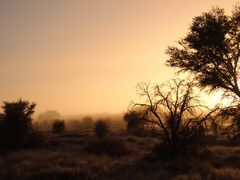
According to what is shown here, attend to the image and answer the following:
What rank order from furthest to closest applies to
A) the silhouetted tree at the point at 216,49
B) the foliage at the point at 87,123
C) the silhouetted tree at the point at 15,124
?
the foliage at the point at 87,123 → the silhouetted tree at the point at 15,124 → the silhouetted tree at the point at 216,49

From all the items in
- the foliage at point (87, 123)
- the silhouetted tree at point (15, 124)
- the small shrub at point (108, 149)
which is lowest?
the small shrub at point (108, 149)

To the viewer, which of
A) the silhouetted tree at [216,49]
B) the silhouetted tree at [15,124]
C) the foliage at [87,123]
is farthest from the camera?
the foliage at [87,123]

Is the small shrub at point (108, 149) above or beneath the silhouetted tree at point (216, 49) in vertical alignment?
beneath

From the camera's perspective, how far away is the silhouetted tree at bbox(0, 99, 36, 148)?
1549 inches

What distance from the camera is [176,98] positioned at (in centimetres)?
3119

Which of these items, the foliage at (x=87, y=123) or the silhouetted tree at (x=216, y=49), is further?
the foliage at (x=87, y=123)

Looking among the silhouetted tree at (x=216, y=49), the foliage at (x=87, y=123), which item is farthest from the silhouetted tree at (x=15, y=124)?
the foliage at (x=87, y=123)

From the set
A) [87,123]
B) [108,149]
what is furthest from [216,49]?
[87,123]

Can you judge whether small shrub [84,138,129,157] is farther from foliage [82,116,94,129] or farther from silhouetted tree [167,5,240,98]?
foliage [82,116,94,129]

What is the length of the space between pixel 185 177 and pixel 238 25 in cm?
1097

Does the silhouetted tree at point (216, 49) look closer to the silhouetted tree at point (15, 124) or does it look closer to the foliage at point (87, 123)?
the silhouetted tree at point (15, 124)

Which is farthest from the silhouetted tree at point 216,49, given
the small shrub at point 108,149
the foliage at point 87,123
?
the foliage at point 87,123

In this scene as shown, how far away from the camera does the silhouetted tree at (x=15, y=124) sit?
39344mm

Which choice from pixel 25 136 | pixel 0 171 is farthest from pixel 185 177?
pixel 25 136
